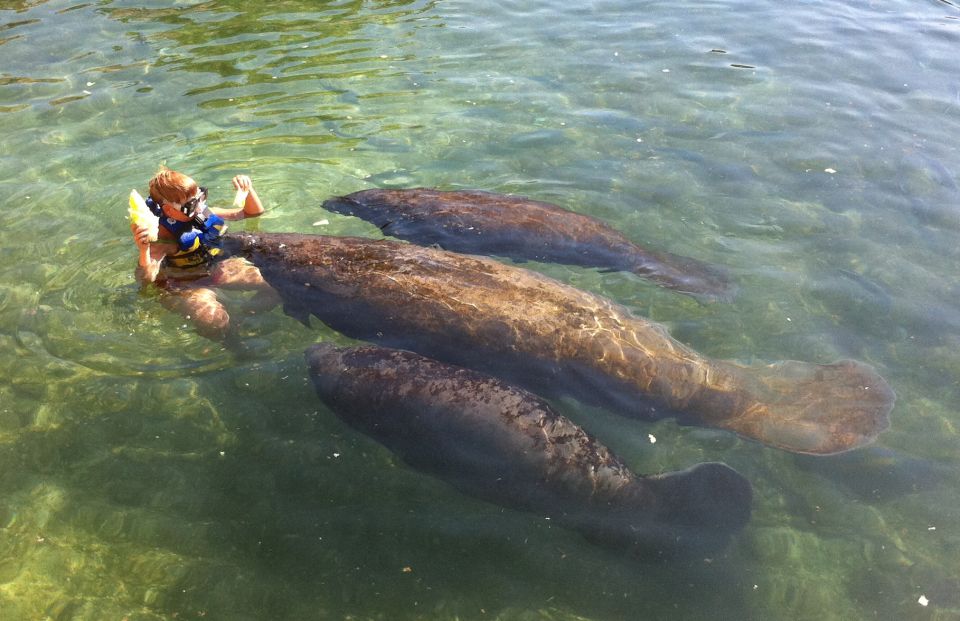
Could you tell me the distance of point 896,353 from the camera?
21.0ft

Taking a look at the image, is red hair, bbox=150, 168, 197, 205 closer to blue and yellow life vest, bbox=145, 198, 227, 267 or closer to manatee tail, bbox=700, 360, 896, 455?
blue and yellow life vest, bbox=145, 198, 227, 267

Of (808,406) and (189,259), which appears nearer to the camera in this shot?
(808,406)

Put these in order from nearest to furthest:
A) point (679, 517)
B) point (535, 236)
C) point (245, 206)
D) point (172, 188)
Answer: point (679, 517)
point (172, 188)
point (535, 236)
point (245, 206)

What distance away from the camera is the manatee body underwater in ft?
18.4

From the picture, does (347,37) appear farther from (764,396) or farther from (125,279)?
(764,396)

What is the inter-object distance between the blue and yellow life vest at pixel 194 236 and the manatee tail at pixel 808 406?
468 cm

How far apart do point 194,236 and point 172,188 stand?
0.48 metres

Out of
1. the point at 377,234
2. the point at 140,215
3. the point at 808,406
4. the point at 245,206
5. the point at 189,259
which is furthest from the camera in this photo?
the point at 377,234

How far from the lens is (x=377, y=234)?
7.88m

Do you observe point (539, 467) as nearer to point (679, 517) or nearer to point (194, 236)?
point (679, 517)

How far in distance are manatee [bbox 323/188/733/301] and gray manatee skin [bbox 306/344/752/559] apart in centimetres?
237

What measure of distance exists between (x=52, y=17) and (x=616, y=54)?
1057cm

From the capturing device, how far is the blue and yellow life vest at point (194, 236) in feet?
23.0

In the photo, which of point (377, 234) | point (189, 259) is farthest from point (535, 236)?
point (189, 259)
